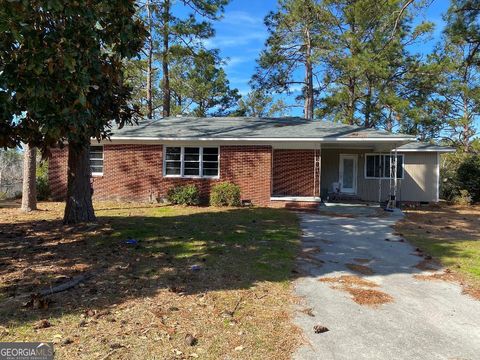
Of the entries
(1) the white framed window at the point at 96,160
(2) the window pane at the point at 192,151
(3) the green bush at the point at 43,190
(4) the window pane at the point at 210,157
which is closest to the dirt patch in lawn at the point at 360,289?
(4) the window pane at the point at 210,157

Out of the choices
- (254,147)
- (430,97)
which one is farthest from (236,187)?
(430,97)

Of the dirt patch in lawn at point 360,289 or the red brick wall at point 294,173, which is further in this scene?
the red brick wall at point 294,173

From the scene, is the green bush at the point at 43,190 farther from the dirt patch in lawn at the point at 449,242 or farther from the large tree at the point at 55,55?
the dirt patch in lawn at the point at 449,242

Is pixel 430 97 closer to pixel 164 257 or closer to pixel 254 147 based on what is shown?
pixel 254 147

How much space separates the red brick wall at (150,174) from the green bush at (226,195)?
629mm

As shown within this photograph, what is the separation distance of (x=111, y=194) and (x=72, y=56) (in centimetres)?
1377

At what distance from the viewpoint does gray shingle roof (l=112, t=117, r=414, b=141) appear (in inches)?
664

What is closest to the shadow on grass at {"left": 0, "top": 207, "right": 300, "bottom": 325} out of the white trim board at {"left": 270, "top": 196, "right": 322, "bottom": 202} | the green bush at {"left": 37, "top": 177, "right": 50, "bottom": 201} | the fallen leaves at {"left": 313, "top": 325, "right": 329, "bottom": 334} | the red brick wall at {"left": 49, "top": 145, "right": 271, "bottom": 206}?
the fallen leaves at {"left": 313, "top": 325, "right": 329, "bottom": 334}

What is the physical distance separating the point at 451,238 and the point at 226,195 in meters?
8.40

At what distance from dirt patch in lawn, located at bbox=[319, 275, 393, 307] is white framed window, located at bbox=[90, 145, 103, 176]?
1440cm

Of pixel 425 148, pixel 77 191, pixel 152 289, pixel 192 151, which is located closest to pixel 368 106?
pixel 425 148

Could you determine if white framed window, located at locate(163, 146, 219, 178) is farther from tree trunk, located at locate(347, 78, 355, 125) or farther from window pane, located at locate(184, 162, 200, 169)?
tree trunk, located at locate(347, 78, 355, 125)

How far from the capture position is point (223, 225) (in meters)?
11.3

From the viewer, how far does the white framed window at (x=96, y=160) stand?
1862cm
